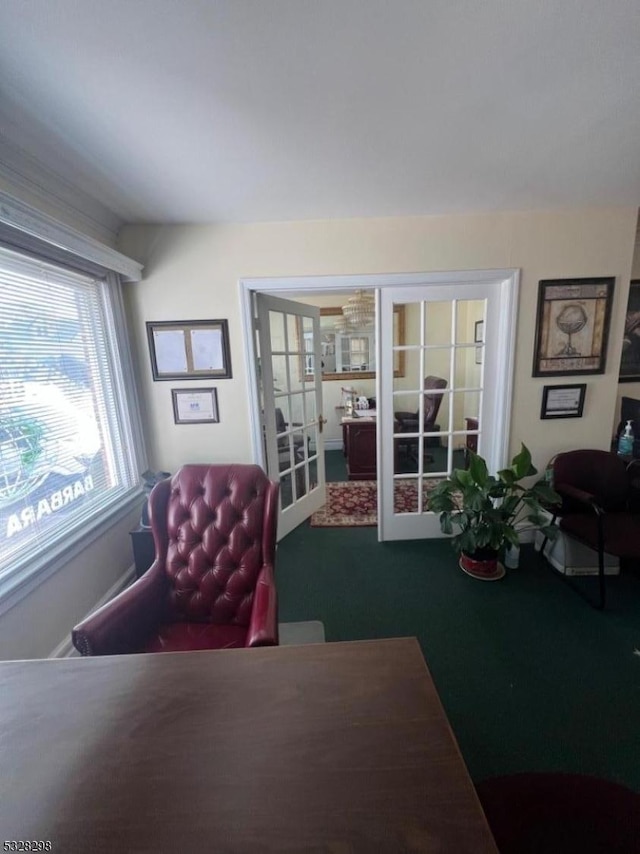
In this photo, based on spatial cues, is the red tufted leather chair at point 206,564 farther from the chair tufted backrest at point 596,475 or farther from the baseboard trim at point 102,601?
the chair tufted backrest at point 596,475

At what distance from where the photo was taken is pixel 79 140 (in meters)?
1.44

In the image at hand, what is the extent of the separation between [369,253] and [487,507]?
1887 mm

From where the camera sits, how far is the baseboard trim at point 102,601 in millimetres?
1589

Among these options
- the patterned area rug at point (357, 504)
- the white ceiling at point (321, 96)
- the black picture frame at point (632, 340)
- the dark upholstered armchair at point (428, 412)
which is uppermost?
the white ceiling at point (321, 96)

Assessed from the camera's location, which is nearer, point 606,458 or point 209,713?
point 209,713

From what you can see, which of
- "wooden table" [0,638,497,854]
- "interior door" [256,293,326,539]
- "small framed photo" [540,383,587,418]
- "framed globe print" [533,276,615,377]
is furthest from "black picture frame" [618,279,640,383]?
"wooden table" [0,638,497,854]

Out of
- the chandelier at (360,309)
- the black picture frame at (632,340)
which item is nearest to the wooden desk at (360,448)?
the chandelier at (360,309)

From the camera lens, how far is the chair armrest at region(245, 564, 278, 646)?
3.70ft

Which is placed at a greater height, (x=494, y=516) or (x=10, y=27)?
(x=10, y=27)

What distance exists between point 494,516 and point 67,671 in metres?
2.19

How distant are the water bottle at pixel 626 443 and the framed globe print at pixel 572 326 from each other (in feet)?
2.02

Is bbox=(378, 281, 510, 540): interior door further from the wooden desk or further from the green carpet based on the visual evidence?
the wooden desk

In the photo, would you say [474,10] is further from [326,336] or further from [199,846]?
[326,336]

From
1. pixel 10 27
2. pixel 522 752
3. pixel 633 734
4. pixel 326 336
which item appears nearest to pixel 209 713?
pixel 522 752
